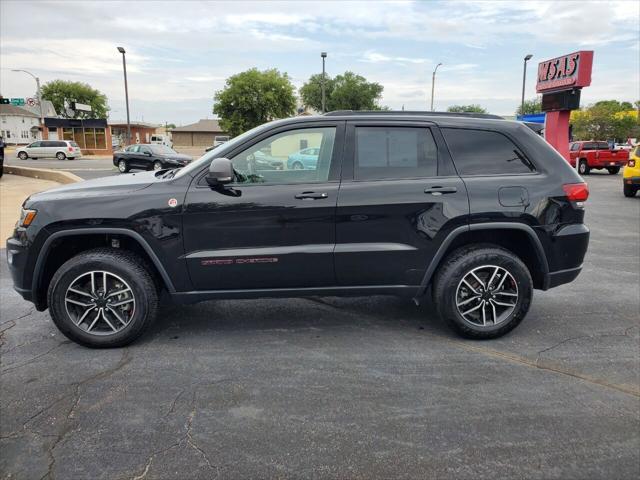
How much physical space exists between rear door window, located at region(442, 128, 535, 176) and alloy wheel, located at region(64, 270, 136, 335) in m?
2.89

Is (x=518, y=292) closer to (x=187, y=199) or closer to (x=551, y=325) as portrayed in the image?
(x=551, y=325)

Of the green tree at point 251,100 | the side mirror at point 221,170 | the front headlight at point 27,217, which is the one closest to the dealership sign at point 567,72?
the side mirror at point 221,170

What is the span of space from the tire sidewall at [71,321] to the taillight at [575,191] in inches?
139

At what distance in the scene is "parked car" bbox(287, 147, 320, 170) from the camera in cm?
408

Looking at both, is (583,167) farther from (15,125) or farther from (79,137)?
(15,125)

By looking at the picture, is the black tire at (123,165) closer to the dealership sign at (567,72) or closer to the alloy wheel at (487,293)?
the dealership sign at (567,72)

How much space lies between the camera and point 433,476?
2.51m

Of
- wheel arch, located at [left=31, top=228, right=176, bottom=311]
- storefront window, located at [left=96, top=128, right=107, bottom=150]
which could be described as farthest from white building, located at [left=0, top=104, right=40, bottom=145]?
wheel arch, located at [left=31, top=228, right=176, bottom=311]

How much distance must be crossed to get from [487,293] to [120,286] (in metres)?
3.00

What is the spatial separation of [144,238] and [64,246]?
0.76 metres

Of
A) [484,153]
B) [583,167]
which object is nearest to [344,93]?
[583,167]

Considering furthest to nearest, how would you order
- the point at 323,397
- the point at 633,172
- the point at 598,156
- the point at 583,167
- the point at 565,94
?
the point at 583,167 < the point at 598,156 < the point at 565,94 < the point at 633,172 < the point at 323,397

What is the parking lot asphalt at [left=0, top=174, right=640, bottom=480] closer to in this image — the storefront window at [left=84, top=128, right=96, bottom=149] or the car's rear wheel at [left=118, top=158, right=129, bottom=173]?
the car's rear wheel at [left=118, top=158, right=129, bottom=173]

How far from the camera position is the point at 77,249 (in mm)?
4188
